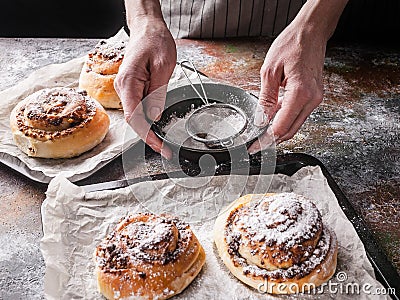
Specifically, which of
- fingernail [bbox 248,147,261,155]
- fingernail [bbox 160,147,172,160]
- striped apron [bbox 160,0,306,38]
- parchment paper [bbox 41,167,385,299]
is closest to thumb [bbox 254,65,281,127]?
fingernail [bbox 248,147,261,155]

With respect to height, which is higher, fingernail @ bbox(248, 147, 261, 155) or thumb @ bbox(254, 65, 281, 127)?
thumb @ bbox(254, 65, 281, 127)

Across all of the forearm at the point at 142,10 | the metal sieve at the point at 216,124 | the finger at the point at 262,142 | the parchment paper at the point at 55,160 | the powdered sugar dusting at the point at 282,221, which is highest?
the forearm at the point at 142,10

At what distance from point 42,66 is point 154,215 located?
1308 millimetres

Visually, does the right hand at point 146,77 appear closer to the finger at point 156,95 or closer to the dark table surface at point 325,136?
the finger at point 156,95

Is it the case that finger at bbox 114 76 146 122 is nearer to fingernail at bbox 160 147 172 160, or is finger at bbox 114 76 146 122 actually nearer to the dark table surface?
fingernail at bbox 160 147 172 160


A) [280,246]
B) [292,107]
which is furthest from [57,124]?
[280,246]

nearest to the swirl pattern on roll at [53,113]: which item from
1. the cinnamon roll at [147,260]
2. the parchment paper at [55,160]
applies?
the parchment paper at [55,160]

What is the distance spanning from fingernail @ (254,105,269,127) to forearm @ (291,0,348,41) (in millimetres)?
340

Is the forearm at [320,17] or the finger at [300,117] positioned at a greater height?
Result: the forearm at [320,17]

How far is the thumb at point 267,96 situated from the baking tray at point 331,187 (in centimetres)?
19

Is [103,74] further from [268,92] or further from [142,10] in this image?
[268,92]

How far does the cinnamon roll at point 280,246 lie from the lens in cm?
164

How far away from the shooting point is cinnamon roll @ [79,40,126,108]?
8.33 feet

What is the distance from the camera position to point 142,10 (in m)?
2.30
